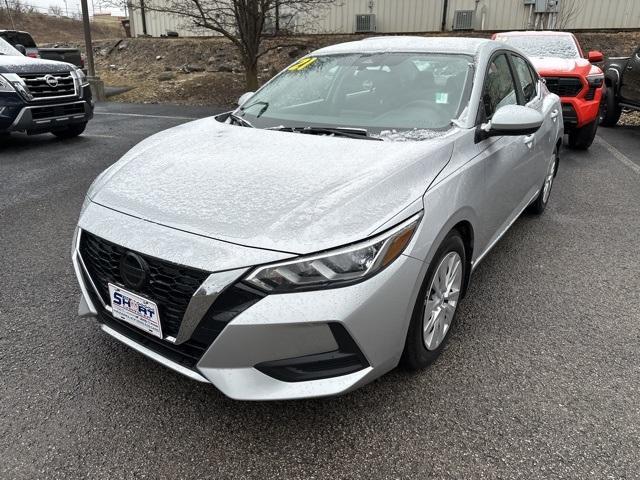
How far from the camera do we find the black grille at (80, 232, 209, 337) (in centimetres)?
188

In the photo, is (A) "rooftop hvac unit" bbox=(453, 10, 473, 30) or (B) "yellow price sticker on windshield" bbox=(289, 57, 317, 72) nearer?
Result: (B) "yellow price sticker on windshield" bbox=(289, 57, 317, 72)

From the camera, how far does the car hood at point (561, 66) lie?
23.3 feet

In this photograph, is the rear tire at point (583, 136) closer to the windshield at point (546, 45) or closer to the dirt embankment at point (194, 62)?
the windshield at point (546, 45)

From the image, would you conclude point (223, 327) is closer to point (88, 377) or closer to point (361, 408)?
point (361, 408)

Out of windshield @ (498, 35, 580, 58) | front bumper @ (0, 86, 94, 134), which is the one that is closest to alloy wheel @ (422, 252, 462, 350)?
windshield @ (498, 35, 580, 58)

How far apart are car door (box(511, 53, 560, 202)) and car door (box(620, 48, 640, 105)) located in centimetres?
534

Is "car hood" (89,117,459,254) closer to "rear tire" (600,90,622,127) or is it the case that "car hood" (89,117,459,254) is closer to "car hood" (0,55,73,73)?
"car hood" (0,55,73,73)

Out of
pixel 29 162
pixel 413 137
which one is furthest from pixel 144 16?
pixel 413 137

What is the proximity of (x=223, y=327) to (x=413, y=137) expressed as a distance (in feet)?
4.68

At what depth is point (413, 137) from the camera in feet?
8.60

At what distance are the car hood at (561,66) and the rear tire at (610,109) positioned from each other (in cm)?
227

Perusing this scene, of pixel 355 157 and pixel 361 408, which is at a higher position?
pixel 355 157

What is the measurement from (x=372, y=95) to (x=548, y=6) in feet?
49.1

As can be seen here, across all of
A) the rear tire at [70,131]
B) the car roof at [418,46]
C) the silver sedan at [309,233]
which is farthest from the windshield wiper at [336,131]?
the rear tire at [70,131]
